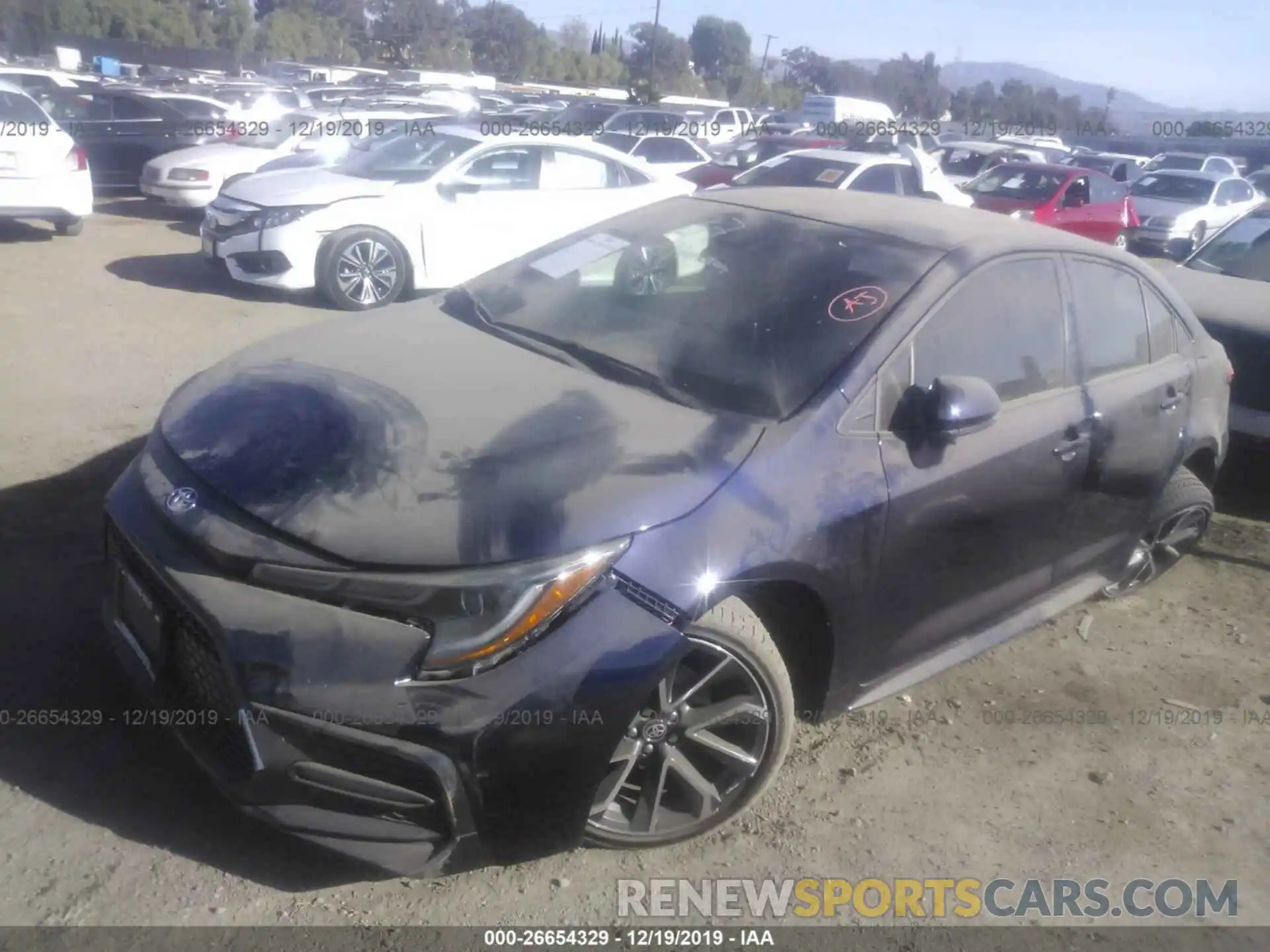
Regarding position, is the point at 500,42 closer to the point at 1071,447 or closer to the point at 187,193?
the point at 187,193

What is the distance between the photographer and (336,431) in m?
2.93

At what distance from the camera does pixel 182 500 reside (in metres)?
2.75

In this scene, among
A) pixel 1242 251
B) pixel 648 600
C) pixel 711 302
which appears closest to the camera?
pixel 648 600

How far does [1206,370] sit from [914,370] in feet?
6.40

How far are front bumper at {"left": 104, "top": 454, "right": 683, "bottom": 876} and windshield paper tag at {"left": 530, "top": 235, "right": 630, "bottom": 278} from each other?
6.02ft

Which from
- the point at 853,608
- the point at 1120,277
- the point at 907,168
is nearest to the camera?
the point at 853,608

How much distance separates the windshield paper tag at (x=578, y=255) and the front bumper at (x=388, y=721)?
72.2 inches

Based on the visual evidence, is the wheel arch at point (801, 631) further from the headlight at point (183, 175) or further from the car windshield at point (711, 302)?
the headlight at point (183, 175)

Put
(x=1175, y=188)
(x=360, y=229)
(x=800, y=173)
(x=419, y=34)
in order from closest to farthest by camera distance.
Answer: (x=360, y=229)
(x=800, y=173)
(x=1175, y=188)
(x=419, y=34)

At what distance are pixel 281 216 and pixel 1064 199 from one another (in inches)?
396

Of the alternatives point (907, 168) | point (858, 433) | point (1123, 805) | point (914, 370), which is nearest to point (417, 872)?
point (858, 433)

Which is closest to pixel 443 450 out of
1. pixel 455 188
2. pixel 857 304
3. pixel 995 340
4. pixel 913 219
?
pixel 857 304

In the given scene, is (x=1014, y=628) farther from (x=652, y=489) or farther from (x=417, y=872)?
(x=417, y=872)

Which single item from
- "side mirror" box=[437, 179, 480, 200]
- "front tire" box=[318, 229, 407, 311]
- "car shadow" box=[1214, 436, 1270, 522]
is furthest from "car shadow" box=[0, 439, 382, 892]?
"side mirror" box=[437, 179, 480, 200]
